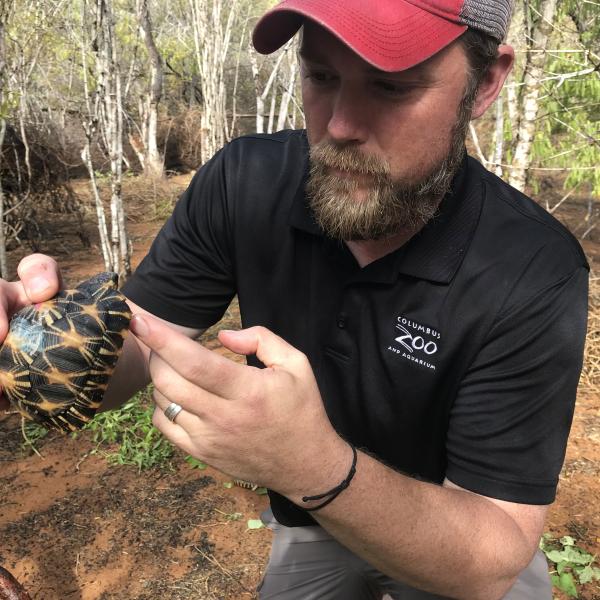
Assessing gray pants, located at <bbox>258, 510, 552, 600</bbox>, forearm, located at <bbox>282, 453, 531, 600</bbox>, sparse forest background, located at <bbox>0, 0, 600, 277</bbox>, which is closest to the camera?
forearm, located at <bbox>282, 453, 531, 600</bbox>

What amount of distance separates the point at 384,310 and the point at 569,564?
7.75 ft

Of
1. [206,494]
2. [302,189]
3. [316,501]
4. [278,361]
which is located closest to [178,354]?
[278,361]

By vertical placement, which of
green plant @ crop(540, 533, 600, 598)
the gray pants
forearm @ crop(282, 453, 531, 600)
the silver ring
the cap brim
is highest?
the cap brim

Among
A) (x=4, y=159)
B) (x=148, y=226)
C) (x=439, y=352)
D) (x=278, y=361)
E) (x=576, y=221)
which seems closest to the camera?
(x=278, y=361)

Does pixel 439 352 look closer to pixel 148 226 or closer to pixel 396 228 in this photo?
pixel 396 228

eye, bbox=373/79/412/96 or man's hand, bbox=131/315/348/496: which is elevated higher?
eye, bbox=373/79/412/96

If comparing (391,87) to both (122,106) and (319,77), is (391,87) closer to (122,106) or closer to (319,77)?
(319,77)

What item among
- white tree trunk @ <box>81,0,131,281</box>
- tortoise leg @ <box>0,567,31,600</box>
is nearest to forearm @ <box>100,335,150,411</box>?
tortoise leg @ <box>0,567,31,600</box>

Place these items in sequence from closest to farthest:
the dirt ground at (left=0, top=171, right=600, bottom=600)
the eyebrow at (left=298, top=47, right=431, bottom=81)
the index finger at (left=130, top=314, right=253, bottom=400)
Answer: the index finger at (left=130, top=314, right=253, bottom=400) → the eyebrow at (left=298, top=47, right=431, bottom=81) → the dirt ground at (left=0, top=171, right=600, bottom=600)

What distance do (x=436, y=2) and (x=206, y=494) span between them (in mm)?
3144

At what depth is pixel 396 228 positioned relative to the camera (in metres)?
1.66

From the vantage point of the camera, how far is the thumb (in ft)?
3.74

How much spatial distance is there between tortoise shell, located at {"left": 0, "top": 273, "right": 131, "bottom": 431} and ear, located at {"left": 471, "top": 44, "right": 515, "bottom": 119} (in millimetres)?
1279

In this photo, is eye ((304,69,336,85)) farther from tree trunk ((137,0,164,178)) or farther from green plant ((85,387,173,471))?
tree trunk ((137,0,164,178))
